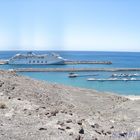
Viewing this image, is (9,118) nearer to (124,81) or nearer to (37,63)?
(124,81)

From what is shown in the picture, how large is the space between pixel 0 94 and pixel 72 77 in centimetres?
5517

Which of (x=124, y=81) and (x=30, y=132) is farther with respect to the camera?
(x=124, y=81)

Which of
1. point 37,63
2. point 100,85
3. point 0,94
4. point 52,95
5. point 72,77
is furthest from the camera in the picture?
point 37,63

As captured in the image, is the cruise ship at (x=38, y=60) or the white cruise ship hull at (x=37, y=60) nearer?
the white cruise ship hull at (x=37, y=60)

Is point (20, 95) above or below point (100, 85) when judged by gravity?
above

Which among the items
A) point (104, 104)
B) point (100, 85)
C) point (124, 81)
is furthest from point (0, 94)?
point (124, 81)

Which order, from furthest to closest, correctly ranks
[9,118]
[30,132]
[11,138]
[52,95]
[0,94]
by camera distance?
[52,95], [0,94], [9,118], [30,132], [11,138]

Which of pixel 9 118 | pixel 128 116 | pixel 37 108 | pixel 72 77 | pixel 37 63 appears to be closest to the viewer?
pixel 9 118

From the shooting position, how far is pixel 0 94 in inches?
635

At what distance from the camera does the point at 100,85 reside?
6009 cm

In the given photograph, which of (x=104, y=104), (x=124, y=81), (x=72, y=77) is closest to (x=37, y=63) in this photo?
(x=72, y=77)

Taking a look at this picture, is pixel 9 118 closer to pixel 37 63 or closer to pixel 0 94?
pixel 0 94

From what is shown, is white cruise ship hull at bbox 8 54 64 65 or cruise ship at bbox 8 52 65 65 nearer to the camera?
white cruise ship hull at bbox 8 54 64 65

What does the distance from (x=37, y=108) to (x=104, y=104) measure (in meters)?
9.68
